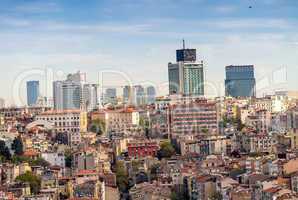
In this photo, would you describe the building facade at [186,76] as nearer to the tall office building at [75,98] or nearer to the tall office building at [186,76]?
the tall office building at [186,76]

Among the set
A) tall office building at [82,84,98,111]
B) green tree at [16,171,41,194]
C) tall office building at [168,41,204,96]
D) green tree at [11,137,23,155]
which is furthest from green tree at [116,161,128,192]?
tall office building at [82,84,98,111]

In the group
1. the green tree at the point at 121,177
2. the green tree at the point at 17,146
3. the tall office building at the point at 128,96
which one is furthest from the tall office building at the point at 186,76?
the green tree at the point at 121,177

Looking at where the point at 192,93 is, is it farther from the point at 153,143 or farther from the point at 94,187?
the point at 94,187

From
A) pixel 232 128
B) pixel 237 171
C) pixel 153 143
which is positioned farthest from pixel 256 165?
pixel 232 128

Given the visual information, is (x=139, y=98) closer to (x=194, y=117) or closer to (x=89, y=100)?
(x=89, y=100)

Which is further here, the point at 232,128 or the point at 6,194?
the point at 232,128

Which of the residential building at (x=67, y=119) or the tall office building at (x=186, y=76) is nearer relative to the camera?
the residential building at (x=67, y=119)
